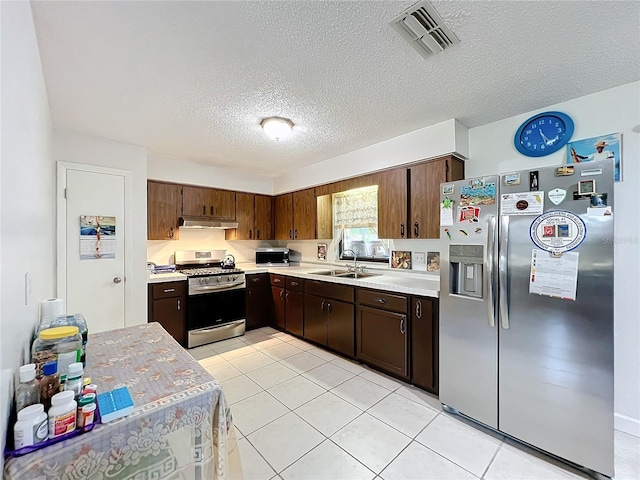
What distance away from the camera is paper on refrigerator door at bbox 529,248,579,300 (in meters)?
1.66

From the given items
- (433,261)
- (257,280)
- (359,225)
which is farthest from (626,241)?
(257,280)

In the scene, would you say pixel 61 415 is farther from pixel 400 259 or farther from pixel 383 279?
pixel 400 259

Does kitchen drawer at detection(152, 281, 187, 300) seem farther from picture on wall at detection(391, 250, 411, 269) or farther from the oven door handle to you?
picture on wall at detection(391, 250, 411, 269)

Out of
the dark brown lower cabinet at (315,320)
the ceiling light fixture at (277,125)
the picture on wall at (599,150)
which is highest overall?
the ceiling light fixture at (277,125)

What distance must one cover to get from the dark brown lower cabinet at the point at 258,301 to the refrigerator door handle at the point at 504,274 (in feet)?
10.2

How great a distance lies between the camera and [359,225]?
3682mm

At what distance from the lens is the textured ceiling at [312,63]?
1.37m

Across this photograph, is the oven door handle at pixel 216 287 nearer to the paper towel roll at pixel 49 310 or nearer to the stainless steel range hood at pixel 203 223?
the stainless steel range hood at pixel 203 223

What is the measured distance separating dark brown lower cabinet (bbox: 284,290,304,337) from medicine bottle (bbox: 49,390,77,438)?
290 cm

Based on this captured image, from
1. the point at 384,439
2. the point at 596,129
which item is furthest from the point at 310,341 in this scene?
the point at 596,129

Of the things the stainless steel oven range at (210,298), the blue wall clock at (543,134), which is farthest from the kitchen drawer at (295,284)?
the blue wall clock at (543,134)

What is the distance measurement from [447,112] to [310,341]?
2.96 m

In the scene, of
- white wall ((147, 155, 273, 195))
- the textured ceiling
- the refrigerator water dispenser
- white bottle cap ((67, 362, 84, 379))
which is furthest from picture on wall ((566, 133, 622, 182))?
white wall ((147, 155, 273, 195))

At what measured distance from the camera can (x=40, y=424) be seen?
80cm
